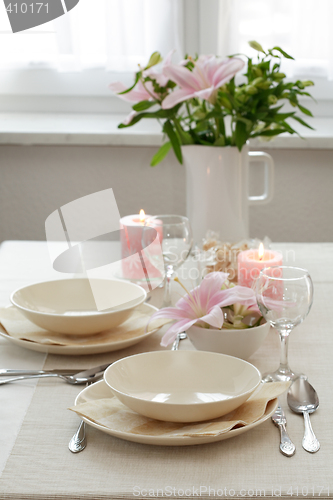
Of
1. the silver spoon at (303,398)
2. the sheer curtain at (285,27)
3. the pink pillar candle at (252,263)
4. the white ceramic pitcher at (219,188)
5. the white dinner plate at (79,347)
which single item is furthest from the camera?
the sheer curtain at (285,27)

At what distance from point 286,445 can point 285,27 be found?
1841mm

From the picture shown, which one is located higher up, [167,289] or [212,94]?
[212,94]

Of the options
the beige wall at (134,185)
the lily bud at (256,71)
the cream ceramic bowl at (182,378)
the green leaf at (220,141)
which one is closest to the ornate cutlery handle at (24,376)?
the cream ceramic bowl at (182,378)

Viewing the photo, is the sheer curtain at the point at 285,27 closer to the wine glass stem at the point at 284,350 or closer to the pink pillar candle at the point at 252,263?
the pink pillar candle at the point at 252,263

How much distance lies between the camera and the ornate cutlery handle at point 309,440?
20.5 inches

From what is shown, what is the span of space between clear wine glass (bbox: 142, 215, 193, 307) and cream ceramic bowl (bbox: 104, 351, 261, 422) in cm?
31

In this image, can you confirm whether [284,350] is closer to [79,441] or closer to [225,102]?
[79,441]

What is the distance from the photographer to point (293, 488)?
0.47 meters

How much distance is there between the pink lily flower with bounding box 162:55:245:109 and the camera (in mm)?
998

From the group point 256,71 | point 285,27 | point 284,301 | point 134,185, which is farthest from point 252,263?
point 285,27

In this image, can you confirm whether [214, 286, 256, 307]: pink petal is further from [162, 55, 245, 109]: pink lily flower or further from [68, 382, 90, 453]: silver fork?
[162, 55, 245, 109]: pink lily flower

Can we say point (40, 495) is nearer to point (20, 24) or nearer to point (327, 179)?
point (327, 179)

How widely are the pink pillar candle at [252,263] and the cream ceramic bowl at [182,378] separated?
27 centimetres

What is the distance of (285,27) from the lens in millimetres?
2021
